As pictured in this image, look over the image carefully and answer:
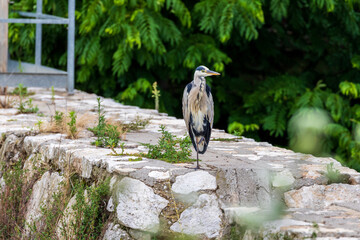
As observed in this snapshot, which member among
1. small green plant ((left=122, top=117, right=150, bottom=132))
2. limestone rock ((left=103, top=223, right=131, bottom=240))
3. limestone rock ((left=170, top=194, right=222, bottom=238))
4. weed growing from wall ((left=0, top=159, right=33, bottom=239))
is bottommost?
weed growing from wall ((left=0, top=159, right=33, bottom=239))

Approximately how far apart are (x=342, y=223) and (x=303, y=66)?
7158 mm

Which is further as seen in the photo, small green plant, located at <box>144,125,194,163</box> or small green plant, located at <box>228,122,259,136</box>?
small green plant, located at <box>228,122,259,136</box>

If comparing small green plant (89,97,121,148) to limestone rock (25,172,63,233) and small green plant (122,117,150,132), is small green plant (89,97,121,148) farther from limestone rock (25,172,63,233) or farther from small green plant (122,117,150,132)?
small green plant (122,117,150,132)

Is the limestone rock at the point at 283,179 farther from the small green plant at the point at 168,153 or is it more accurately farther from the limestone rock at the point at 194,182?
the small green plant at the point at 168,153

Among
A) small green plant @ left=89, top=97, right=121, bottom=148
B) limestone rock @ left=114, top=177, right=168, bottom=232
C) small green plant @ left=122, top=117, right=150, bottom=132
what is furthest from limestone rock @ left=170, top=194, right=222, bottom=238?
small green plant @ left=122, top=117, right=150, bottom=132

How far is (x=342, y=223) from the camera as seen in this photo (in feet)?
10.9

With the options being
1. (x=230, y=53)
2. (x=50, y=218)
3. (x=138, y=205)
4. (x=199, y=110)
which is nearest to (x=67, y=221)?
(x=50, y=218)

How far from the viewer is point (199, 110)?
4094mm

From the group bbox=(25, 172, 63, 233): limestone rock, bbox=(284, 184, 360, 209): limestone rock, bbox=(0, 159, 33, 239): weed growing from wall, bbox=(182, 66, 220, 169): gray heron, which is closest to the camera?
bbox=(284, 184, 360, 209): limestone rock

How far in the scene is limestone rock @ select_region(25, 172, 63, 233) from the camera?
4.56m

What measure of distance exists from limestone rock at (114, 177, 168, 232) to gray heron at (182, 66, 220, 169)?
0.48 metres

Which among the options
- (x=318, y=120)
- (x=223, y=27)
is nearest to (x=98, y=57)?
(x=223, y=27)

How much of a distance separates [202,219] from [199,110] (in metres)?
0.75

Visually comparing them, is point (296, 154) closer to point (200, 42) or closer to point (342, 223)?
point (342, 223)
